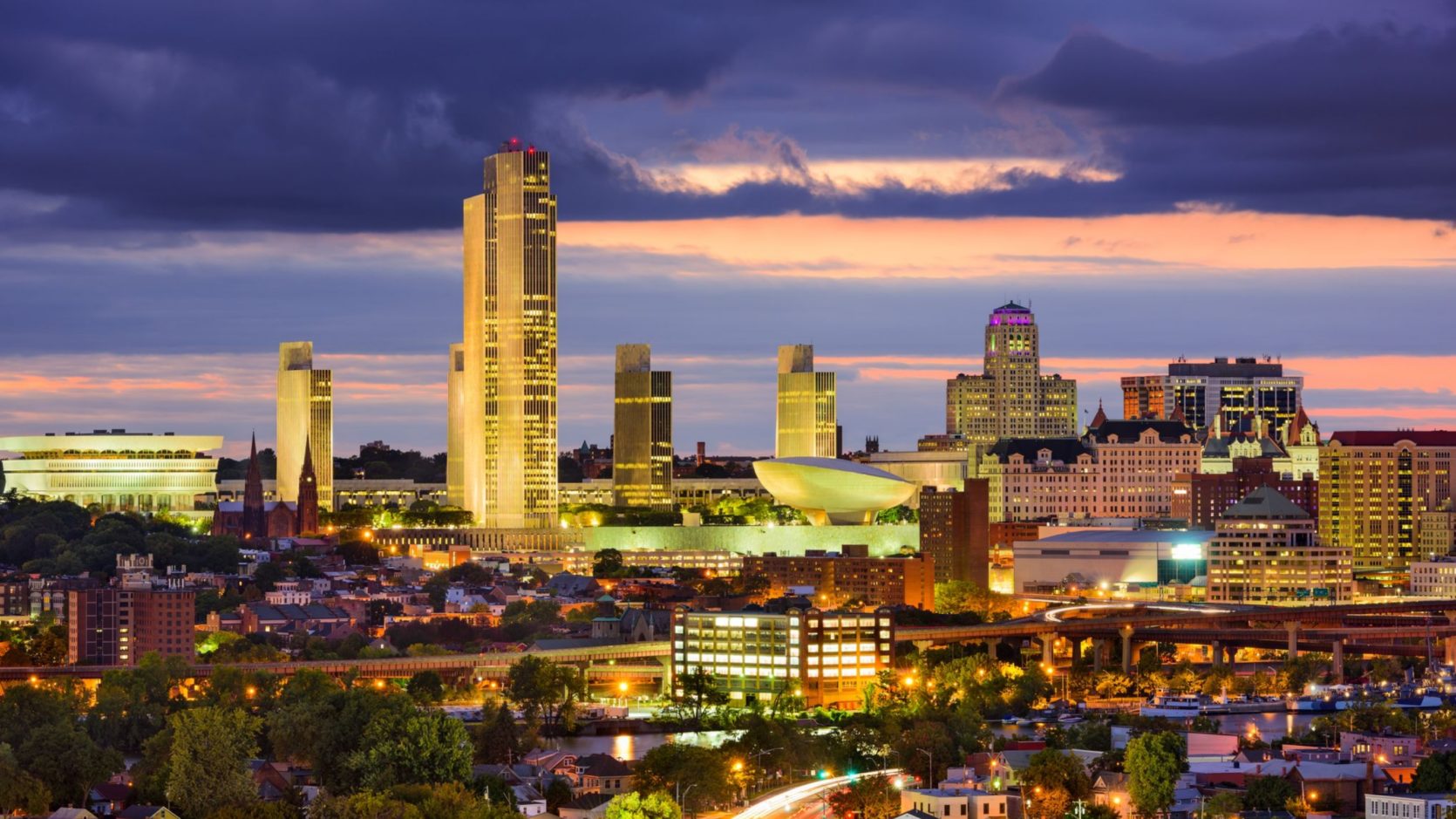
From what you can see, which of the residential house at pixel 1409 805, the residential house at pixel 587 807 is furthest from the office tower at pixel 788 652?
the residential house at pixel 1409 805


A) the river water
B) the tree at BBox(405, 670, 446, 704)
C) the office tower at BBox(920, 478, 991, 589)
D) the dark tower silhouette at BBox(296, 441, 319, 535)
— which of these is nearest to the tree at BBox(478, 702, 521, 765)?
the river water

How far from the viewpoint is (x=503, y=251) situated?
577ft

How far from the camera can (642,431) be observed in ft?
622

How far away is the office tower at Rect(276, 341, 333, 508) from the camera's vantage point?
632ft

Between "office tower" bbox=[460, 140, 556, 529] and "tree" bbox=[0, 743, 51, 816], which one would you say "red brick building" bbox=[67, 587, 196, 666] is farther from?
"office tower" bbox=[460, 140, 556, 529]

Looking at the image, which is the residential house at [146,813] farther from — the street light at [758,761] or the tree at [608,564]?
the tree at [608,564]

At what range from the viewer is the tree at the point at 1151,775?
74.2 m

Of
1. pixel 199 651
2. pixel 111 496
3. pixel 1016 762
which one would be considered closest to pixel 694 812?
pixel 1016 762

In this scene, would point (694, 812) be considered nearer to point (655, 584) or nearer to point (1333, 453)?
point (655, 584)

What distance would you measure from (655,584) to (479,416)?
37073 millimetres

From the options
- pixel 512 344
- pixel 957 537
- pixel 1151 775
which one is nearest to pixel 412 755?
pixel 1151 775

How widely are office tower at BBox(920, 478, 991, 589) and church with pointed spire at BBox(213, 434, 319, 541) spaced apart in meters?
38.2

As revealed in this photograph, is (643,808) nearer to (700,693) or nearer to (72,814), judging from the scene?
(72,814)

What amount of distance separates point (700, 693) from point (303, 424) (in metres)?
92.7
